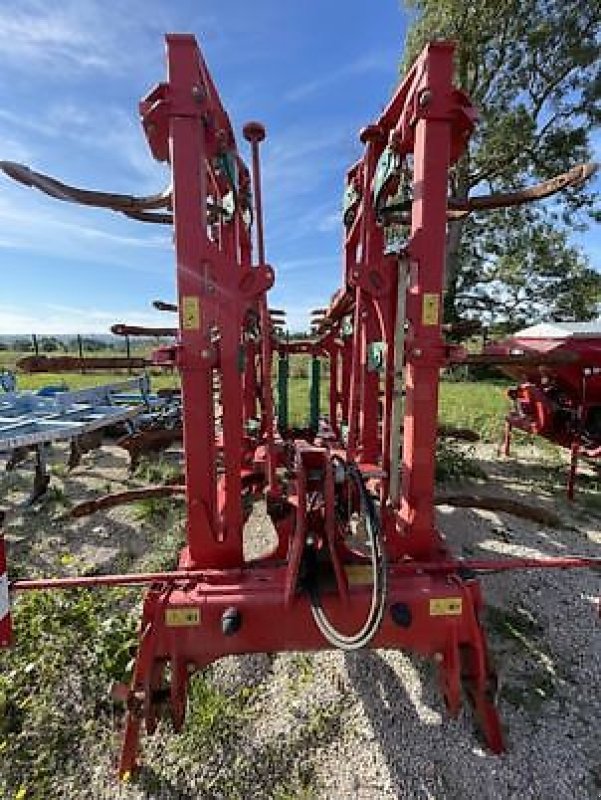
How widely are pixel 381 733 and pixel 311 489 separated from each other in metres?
1.18

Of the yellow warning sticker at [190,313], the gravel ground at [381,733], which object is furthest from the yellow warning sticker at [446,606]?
the yellow warning sticker at [190,313]

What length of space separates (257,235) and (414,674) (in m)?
2.57

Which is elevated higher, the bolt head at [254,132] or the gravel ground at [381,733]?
the bolt head at [254,132]

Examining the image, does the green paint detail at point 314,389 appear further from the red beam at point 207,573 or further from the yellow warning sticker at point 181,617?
the yellow warning sticker at point 181,617

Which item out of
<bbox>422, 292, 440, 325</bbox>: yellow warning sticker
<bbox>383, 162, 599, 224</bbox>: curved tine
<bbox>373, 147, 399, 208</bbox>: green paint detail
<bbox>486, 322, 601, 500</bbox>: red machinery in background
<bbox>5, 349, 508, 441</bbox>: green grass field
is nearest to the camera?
<bbox>383, 162, 599, 224</bbox>: curved tine

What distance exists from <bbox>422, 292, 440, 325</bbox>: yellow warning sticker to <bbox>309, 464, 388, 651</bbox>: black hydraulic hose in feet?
2.66

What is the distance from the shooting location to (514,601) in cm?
330

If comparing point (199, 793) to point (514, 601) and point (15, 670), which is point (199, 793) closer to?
point (15, 670)

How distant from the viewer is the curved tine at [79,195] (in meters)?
2.36

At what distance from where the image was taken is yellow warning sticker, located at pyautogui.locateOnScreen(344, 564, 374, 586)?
2.26m

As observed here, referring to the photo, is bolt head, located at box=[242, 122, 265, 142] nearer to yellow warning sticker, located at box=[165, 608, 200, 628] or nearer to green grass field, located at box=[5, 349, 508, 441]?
yellow warning sticker, located at box=[165, 608, 200, 628]

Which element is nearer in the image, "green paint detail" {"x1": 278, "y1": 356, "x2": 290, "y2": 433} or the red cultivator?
the red cultivator

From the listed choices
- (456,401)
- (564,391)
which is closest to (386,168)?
(564,391)

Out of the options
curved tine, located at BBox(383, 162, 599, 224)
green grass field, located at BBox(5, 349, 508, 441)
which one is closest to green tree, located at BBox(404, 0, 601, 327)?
green grass field, located at BBox(5, 349, 508, 441)
